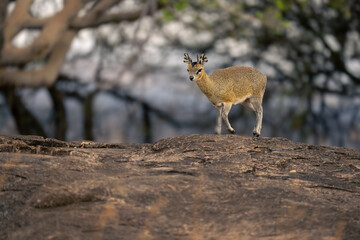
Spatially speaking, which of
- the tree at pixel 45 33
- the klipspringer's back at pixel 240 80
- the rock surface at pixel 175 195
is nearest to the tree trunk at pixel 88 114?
the tree at pixel 45 33

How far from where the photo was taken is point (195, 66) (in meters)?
6.54

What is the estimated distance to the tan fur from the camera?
260 inches

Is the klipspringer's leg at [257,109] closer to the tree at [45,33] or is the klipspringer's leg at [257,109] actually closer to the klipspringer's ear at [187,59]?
the klipspringer's ear at [187,59]

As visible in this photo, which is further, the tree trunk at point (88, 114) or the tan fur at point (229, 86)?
the tree trunk at point (88, 114)

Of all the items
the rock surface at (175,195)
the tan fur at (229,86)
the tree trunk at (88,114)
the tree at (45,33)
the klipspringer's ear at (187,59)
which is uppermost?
the tree at (45,33)

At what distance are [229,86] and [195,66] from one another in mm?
581

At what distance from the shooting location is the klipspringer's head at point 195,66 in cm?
652

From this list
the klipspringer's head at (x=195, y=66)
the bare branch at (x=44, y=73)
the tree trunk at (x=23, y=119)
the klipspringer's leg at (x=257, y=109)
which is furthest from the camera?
the tree trunk at (x=23, y=119)

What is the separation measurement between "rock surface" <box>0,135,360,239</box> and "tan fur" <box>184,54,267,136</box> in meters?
0.93

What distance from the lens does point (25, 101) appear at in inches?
481

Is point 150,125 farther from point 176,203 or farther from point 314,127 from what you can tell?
point 176,203

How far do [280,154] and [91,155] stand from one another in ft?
6.89

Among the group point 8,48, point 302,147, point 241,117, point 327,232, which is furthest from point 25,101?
point 327,232

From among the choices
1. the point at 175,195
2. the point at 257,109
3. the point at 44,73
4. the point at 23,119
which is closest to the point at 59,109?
the point at 23,119
